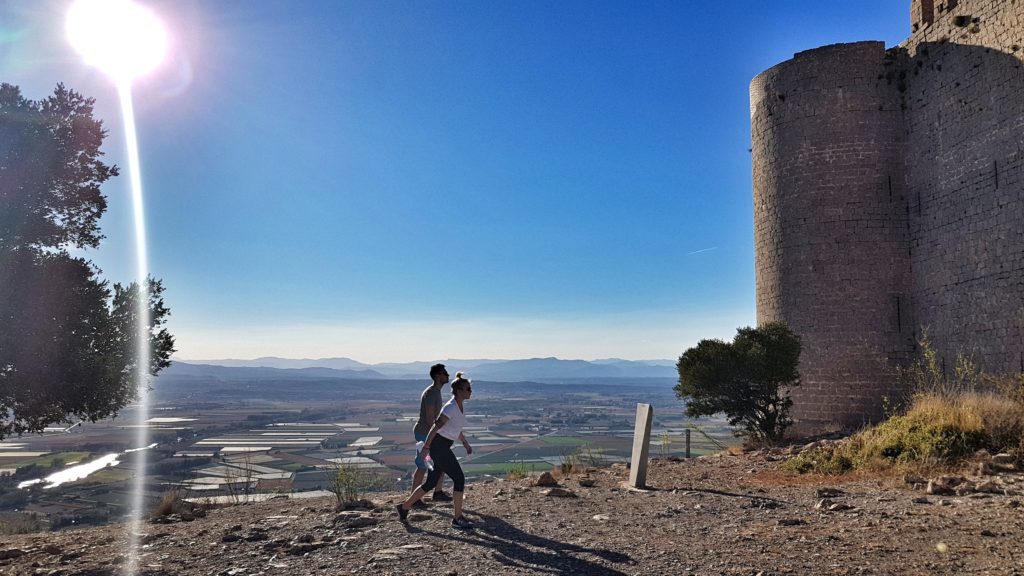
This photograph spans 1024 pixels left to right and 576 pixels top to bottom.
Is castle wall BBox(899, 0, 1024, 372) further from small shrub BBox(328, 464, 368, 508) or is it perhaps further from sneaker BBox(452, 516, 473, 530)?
small shrub BBox(328, 464, 368, 508)

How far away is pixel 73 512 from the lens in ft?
58.9

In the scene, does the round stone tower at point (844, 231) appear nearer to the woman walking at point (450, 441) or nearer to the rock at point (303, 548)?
the woman walking at point (450, 441)

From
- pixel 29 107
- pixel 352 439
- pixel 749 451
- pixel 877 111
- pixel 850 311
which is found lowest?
pixel 352 439

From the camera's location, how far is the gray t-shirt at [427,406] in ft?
29.7

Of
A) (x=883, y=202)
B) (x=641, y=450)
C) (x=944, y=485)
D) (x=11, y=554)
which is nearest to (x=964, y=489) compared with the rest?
(x=944, y=485)

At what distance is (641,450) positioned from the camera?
10.8 metres

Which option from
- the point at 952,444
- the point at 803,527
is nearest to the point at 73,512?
the point at 803,527

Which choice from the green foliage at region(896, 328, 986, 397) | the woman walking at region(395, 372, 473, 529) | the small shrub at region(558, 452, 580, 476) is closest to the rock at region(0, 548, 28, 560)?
the woman walking at region(395, 372, 473, 529)

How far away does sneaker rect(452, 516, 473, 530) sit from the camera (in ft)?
24.7

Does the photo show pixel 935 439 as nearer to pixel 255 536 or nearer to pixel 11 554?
pixel 255 536

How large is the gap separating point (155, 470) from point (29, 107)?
28904 mm

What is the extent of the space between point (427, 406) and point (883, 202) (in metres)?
14.1

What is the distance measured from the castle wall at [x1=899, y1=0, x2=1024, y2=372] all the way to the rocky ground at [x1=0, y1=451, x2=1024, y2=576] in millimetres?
7107

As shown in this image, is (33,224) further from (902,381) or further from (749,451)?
(902,381)
